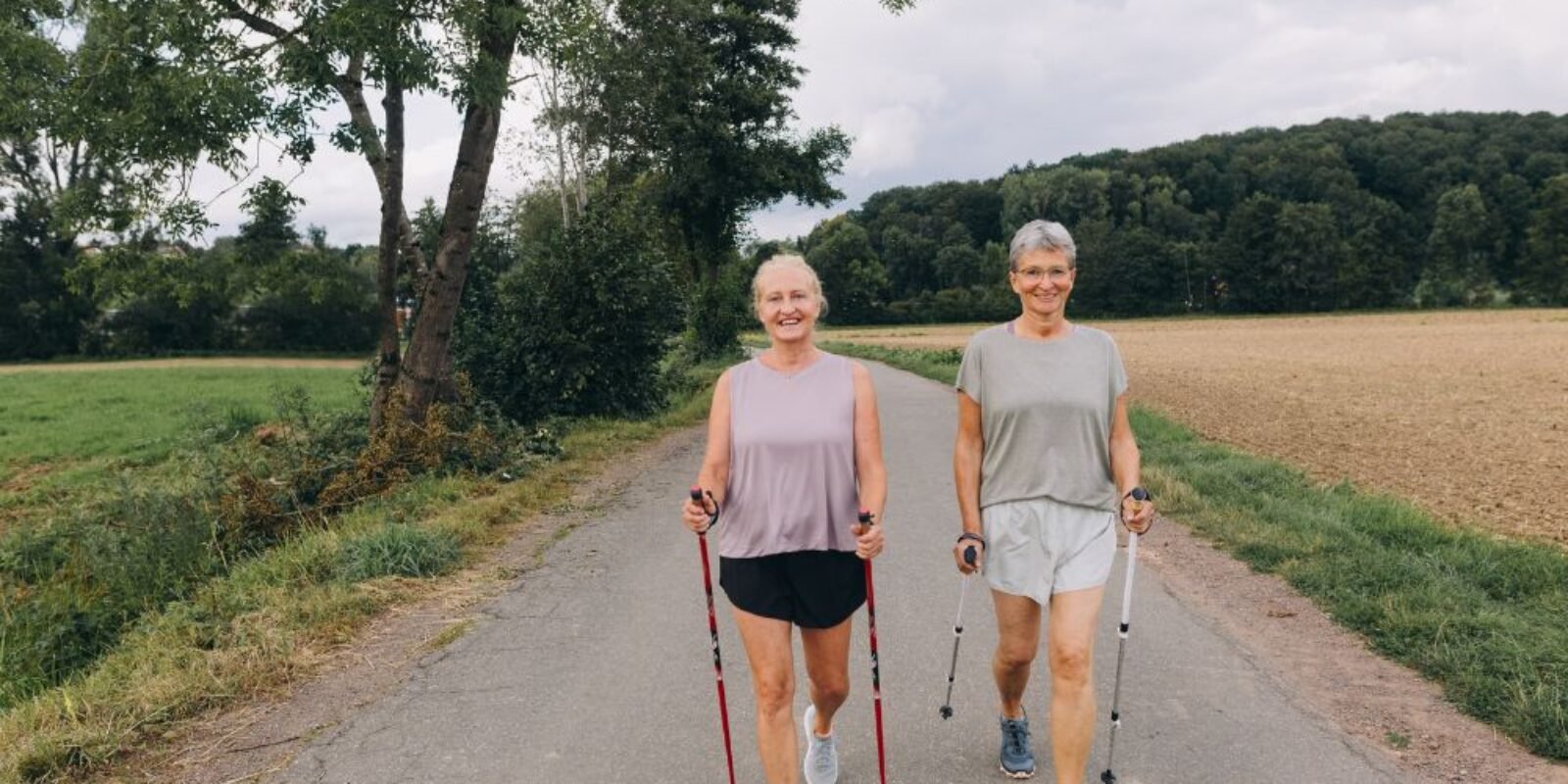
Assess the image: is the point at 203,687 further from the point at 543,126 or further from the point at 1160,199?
the point at 1160,199

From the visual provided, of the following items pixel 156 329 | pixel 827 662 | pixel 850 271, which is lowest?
pixel 827 662

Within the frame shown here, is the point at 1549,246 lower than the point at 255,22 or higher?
lower

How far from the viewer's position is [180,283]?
38.2 ft

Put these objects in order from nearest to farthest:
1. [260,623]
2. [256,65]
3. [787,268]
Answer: [787,268], [260,623], [256,65]

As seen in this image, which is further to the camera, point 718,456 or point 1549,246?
point 1549,246

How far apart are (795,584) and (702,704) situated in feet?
5.04

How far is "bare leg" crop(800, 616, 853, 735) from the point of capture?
3.30 meters

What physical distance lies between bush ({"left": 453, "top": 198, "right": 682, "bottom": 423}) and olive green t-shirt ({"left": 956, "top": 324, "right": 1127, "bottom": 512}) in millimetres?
11315

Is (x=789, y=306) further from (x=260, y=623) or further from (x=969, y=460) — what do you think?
(x=260, y=623)

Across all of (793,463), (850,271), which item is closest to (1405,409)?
(793,463)

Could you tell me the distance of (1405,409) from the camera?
1983 cm

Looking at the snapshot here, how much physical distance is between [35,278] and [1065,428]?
56.2 metres

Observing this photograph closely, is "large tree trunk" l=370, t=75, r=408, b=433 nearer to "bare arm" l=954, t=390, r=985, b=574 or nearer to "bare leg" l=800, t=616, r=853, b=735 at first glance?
"bare leg" l=800, t=616, r=853, b=735

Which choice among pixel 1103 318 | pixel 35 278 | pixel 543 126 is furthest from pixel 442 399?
pixel 1103 318
